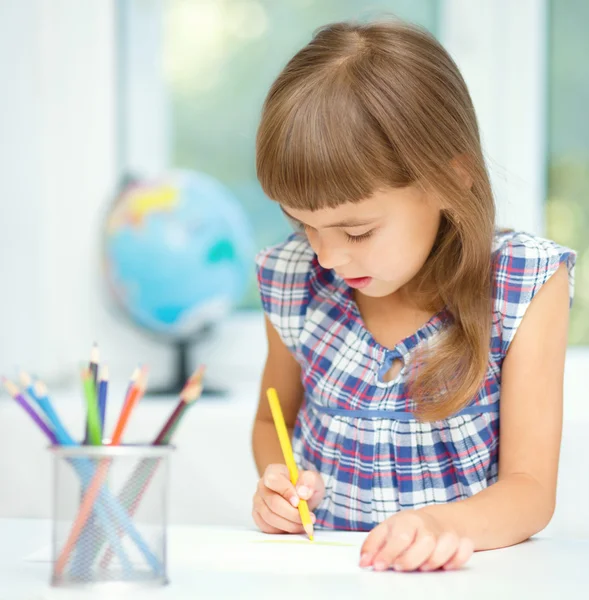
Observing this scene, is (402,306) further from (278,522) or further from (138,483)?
(138,483)

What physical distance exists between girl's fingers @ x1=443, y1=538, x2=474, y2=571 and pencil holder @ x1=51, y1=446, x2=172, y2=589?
183 mm

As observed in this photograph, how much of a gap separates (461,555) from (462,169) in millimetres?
351

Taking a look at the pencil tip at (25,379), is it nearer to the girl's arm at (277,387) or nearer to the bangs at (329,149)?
the bangs at (329,149)

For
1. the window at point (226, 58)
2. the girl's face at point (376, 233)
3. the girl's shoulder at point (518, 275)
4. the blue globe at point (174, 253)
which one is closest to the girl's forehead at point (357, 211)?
the girl's face at point (376, 233)

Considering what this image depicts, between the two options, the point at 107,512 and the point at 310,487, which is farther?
the point at 310,487

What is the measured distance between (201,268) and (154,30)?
56cm

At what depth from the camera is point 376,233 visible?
0.72 meters

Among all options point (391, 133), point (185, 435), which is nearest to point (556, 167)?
point (185, 435)

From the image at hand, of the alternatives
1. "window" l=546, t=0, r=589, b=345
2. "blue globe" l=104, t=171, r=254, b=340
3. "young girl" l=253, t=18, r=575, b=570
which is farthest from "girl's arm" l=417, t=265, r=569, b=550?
"window" l=546, t=0, r=589, b=345

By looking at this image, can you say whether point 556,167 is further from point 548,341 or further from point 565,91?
point 548,341

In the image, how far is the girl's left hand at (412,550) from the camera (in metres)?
0.53

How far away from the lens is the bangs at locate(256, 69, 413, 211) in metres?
0.68

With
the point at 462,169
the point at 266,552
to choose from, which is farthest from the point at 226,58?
the point at 266,552

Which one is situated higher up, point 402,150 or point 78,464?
point 402,150
